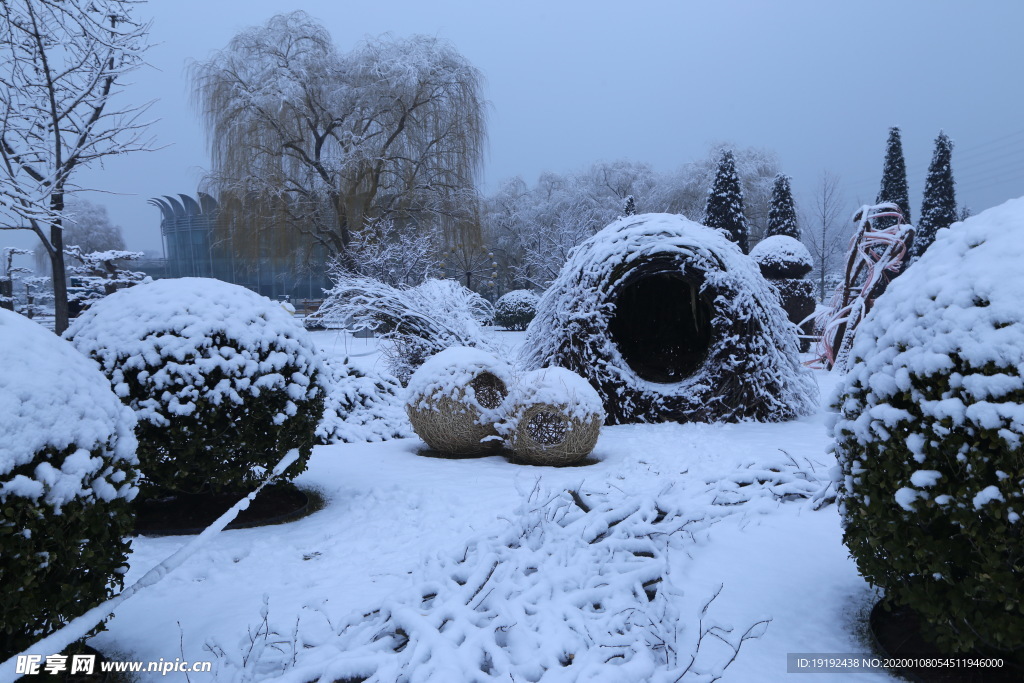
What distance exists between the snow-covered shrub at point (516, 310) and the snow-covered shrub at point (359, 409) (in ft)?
45.9

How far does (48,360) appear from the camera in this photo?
2.44 m

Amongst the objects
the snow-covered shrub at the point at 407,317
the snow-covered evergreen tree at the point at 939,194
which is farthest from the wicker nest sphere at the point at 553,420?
the snow-covered evergreen tree at the point at 939,194

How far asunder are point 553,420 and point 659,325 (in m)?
3.68

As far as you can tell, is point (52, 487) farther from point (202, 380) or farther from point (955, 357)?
point (955, 357)

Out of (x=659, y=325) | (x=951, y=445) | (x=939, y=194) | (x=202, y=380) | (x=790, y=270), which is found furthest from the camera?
(x=939, y=194)

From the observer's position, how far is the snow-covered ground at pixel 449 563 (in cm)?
258

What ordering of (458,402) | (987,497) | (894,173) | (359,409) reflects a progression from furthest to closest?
(894,173), (359,409), (458,402), (987,497)

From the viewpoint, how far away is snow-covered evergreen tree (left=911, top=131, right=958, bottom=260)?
86.1ft

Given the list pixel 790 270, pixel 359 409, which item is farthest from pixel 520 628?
pixel 790 270

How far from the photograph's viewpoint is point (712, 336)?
753 centimetres

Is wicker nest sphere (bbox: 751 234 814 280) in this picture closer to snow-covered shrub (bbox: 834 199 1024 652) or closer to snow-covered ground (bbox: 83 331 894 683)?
snow-covered ground (bbox: 83 331 894 683)

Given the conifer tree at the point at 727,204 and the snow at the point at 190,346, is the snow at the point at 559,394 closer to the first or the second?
the snow at the point at 190,346

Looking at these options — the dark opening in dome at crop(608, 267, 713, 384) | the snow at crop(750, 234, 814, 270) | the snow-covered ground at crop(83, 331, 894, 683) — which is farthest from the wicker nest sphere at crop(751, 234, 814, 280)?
the snow-covered ground at crop(83, 331, 894, 683)

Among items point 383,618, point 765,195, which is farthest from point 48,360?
point 765,195
